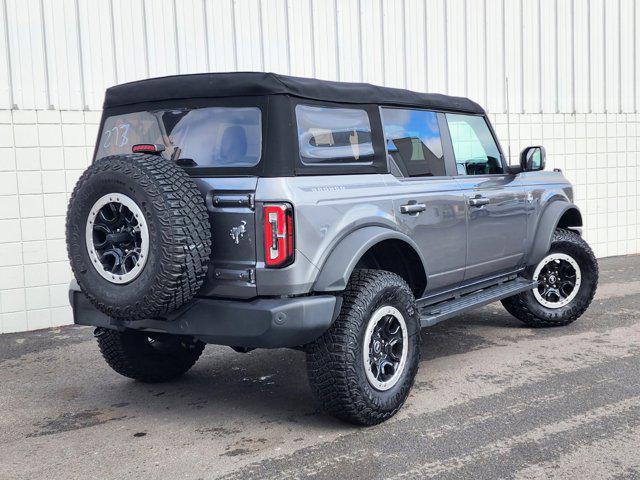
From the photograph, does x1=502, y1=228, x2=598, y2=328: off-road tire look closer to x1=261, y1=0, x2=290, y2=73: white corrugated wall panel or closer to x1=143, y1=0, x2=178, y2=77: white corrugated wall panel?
x1=261, y1=0, x2=290, y2=73: white corrugated wall panel

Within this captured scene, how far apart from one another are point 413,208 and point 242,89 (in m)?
1.34

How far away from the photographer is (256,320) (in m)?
3.75

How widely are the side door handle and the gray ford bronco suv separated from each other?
0.14 m

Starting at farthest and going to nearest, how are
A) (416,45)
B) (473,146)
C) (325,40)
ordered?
(416,45)
(325,40)
(473,146)

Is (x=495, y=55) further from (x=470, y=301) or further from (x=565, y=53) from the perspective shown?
(x=470, y=301)

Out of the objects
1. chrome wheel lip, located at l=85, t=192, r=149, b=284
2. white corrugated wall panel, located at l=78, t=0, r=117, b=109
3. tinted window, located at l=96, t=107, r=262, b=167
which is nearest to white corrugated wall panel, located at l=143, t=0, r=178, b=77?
white corrugated wall panel, located at l=78, t=0, r=117, b=109

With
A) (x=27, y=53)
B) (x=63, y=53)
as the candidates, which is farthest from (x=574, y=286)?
(x=27, y=53)

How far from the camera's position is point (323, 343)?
3977 mm

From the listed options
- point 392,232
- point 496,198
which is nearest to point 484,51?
point 496,198

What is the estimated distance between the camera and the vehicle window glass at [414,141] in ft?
15.8

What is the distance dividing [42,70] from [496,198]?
4.49 metres

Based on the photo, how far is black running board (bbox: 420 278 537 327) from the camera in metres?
4.91

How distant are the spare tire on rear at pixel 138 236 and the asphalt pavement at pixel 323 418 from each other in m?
0.82

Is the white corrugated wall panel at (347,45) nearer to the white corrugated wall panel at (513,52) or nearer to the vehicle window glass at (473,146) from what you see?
the white corrugated wall panel at (513,52)
